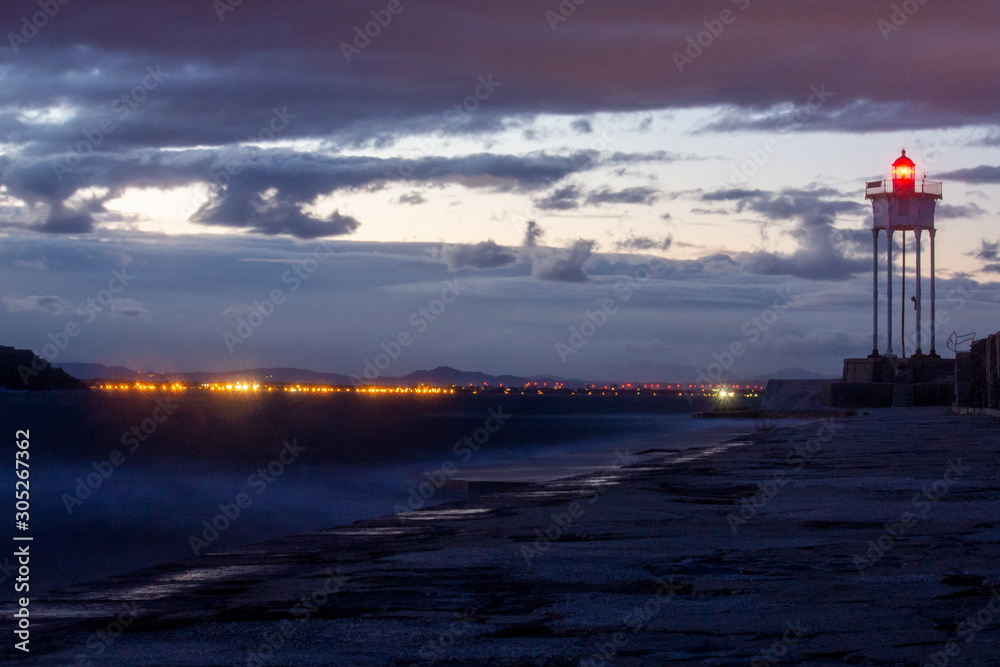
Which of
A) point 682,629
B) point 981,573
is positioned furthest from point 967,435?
point 682,629

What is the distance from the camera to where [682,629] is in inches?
188

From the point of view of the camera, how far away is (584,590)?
588cm

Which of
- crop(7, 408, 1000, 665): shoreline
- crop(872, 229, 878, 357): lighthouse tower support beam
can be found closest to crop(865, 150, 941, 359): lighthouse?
crop(872, 229, 878, 357): lighthouse tower support beam

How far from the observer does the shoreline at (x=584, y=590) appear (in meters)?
4.46

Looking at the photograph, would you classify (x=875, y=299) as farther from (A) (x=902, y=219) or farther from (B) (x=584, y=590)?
(B) (x=584, y=590)

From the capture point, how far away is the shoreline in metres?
4.46

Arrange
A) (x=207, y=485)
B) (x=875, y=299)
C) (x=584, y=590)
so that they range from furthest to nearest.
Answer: (x=875, y=299) → (x=207, y=485) → (x=584, y=590)

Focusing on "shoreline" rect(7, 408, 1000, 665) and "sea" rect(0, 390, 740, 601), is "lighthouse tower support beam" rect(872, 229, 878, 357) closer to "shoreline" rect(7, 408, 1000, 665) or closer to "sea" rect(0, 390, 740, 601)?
"sea" rect(0, 390, 740, 601)

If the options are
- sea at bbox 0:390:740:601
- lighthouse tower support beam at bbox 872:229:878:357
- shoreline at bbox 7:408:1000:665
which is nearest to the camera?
shoreline at bbox 7:408:1000:665

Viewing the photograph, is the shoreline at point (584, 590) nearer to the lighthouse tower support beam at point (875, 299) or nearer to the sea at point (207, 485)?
the sea at point (207, 485)

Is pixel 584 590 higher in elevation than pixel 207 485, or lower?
higher

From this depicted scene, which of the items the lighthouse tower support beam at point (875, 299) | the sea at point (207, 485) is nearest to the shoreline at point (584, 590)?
the sea at point (207, 485)

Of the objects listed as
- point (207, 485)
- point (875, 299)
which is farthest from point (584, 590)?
point (875, 299)

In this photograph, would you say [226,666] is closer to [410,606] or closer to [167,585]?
[410,606]
